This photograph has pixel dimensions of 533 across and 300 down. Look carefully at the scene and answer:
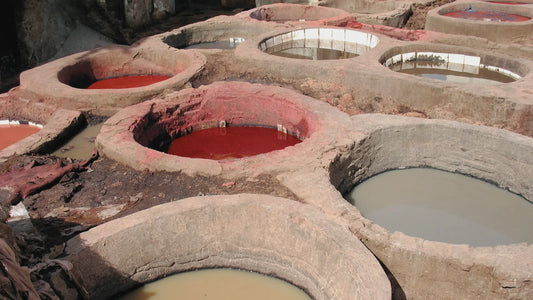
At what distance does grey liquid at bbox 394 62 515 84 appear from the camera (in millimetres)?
8109

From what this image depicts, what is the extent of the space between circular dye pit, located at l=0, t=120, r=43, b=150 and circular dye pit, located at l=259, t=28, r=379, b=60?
4539 mm

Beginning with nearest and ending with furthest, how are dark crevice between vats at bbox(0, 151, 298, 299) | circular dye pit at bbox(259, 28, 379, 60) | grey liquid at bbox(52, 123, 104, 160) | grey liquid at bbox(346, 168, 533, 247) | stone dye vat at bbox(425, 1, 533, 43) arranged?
dark crevice between vats at bbox(0, 151, 298, 299)
grey liquid at bbox(346, 168, 533, 247)
grey liquid at bbox(52, 123, 104, 160)
stone dye vat at bbox(425, 1, 533, 43)
circular dye pit at bbox(259, 28, 379, 60)

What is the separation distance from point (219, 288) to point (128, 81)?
6019 millimetres

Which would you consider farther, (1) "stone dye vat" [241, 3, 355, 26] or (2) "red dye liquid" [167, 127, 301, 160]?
(1) "stone dye vat" [241, 3, 355, 26]

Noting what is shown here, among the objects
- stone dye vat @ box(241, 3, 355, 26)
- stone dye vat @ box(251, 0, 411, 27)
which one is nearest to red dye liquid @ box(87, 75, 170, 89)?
stone dye vat @ box(241, 3, 355, 26)

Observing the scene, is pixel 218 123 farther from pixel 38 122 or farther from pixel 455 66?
pixel 455 66

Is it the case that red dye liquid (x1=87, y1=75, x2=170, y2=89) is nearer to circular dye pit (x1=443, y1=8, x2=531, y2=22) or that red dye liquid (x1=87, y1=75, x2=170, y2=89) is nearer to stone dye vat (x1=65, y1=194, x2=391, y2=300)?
stone dye vat (x1=65, y1=194, x2=391, y2=300)

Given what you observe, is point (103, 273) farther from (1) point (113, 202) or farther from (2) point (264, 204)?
(2) point (264, 204)

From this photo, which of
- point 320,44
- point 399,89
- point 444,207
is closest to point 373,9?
point 320,44

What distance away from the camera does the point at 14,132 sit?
7176 millimetres

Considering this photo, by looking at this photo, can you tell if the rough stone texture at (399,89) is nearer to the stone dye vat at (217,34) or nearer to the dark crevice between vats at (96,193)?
the stone dye vat at (217,34)

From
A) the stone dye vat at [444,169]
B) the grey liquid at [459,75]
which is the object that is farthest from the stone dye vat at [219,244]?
the grey liquid at [459,75]

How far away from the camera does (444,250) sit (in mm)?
3641

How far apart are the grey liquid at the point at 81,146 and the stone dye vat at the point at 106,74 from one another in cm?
43
